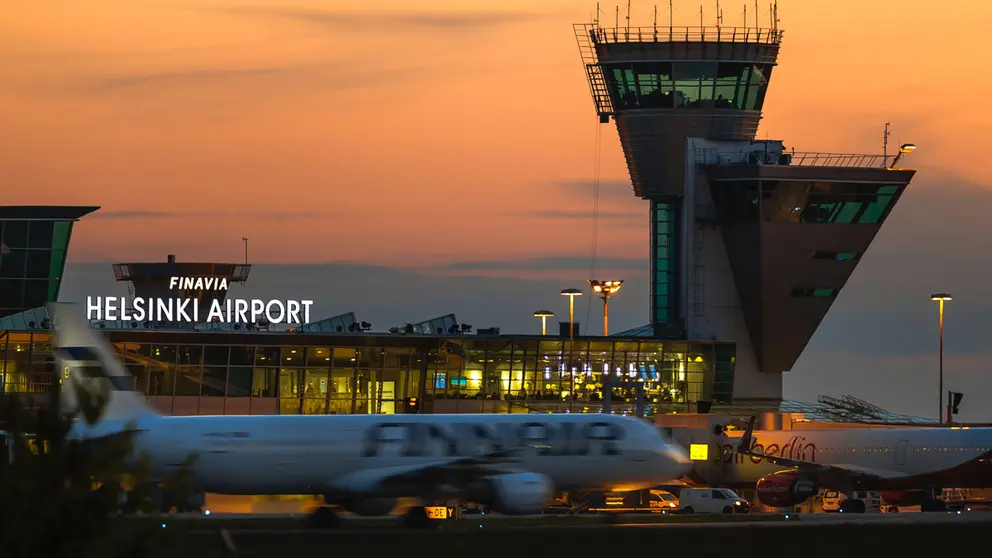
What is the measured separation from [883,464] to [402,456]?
35967mm

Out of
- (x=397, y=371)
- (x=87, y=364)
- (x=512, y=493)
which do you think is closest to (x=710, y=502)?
(x=512, y=493)

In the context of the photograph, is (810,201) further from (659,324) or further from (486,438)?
(486,438)

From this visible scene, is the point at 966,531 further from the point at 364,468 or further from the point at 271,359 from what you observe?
the point at 271,359

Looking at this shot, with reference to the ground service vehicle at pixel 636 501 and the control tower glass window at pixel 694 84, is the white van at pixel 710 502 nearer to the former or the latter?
the ground service vehicle at pixel 636 501

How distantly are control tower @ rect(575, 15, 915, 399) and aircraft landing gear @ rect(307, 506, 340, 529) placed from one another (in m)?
68.9

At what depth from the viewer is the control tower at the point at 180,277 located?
132m

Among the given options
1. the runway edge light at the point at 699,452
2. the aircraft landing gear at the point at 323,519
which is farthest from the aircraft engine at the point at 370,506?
the runway edge light at the point at 699,452

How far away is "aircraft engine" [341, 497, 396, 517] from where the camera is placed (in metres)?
49.4

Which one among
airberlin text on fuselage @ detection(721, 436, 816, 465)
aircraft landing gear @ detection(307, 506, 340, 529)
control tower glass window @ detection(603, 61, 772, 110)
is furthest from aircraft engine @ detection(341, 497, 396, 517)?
control tower glass window @ detection(603, 61, 772, 110)

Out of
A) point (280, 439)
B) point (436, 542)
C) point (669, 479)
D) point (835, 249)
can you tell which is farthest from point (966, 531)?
point (835, 249)

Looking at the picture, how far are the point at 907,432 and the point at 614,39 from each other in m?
49.1

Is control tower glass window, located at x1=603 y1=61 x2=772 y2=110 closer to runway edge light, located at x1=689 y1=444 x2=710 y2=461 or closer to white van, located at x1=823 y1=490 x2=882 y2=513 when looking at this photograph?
runway edge light, located at x1=689 y1=444 x2=710 y2=461

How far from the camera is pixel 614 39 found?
117m

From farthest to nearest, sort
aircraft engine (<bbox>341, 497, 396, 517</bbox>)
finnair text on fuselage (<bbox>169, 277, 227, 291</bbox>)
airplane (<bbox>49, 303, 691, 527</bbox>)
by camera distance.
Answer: finnair text on fuselage (<bbox>169, 277, 227, 291</bbox>)
aircraft engine (<bbox>341, 497, 396, 517</bbox>)
airplane (<bbox>49, 303, 691, 527</bbox>)
